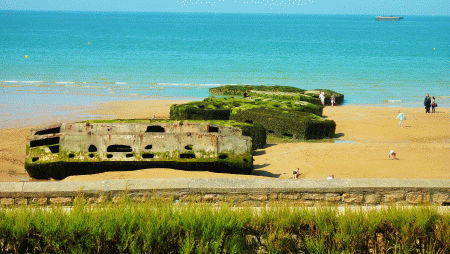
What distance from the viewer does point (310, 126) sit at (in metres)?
20.0

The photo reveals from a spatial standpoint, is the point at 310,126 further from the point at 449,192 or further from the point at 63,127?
the point at 449,192

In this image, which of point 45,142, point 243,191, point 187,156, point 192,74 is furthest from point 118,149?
point 192,74

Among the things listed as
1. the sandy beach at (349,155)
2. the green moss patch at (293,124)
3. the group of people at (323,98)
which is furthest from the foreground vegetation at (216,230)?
the group of people at (323,98)

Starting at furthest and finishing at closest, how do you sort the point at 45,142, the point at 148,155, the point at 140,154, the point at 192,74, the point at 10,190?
1. the point at 192,74
2. the point at 45,142
3. the point at 148,155
4. the point at 140,154
5. the point at 10,190

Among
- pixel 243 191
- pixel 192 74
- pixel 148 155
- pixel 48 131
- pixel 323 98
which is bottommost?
pixel 243 191

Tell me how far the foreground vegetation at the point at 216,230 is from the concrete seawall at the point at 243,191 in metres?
0.92

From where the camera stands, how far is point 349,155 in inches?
641

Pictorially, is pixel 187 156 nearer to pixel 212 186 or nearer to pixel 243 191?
pixel 212 186

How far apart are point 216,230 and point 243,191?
1.69 metres

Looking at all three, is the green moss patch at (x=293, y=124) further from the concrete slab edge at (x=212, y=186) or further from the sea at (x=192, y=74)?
the concrete slab edge at (x=212, y=186)

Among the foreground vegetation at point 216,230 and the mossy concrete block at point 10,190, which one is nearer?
the foreground vegetation at point 216,230

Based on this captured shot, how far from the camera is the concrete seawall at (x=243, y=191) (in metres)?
7.36

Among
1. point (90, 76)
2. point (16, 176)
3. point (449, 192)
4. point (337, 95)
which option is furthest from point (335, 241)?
point (90, 76)

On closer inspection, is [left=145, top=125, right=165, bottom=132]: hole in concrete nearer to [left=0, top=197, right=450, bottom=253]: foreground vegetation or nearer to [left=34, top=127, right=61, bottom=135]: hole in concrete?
[left=34, top=127, right=61, bottom=135]: hole in concrete
